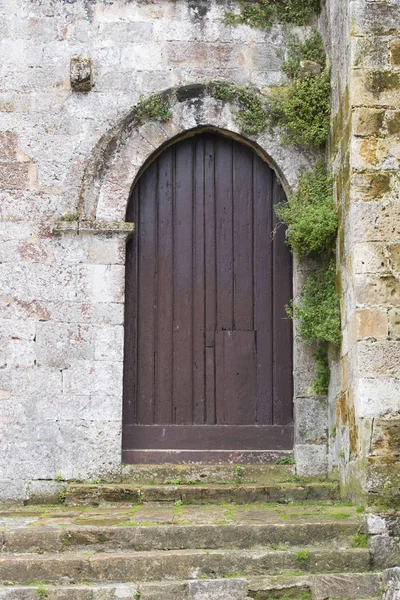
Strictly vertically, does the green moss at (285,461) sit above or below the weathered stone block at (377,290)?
below

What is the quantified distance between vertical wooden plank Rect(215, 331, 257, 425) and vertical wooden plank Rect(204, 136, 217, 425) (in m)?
0.05

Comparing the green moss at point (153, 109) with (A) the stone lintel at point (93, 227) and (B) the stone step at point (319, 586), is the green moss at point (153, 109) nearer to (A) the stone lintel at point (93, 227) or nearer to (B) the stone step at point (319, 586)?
(A) the stone lintel at point (93, 227)

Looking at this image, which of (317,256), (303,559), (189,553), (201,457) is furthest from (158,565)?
(317,256)

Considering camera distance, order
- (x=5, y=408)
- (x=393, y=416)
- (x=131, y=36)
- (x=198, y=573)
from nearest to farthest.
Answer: (x=198, y=573), (x=393, y=416), (x=5, y=408), (x=131, y=36)

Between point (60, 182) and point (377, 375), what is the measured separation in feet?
9.78

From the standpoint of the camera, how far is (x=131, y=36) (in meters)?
7.31

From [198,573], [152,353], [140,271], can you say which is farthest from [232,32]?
[198,573]

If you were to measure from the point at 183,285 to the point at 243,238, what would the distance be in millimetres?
632

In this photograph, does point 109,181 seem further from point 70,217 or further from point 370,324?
point 370,324

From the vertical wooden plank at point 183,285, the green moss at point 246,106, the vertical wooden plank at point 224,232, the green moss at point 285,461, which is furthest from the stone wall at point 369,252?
the vertical wooden plank at point 183,285

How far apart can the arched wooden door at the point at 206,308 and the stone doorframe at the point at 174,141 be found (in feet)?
0.65

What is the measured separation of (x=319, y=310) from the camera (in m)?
6.72

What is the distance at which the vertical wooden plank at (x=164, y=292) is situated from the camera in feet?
23.3

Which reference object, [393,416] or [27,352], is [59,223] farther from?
[393,416]
